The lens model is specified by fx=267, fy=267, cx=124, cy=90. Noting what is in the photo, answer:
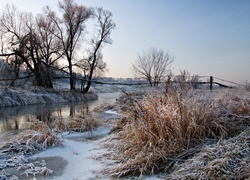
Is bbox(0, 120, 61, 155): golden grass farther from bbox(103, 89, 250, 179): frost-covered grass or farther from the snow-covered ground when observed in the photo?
bbox(103, 89, 250, 179): frost-covered grass

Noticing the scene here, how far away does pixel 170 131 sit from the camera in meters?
3.57

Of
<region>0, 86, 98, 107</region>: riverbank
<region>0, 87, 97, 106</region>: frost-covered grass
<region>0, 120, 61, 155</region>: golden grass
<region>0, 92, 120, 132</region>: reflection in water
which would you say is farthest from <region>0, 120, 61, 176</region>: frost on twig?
<region>0, 87, 97, 106</region>: frost-covered grass

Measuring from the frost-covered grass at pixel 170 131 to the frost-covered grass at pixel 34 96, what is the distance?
12258mm

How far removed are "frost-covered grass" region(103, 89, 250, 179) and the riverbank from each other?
12.2 meters

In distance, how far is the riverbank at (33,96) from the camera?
14992 mm

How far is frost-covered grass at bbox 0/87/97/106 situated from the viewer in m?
15.0

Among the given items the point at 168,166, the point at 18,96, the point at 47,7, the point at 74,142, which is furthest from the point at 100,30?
the point at 168,166

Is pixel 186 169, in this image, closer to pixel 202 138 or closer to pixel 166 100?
pixel 202 138

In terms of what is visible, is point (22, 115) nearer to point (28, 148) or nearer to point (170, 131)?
point (28, 148)

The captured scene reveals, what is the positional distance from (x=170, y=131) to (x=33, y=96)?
47.9 feet

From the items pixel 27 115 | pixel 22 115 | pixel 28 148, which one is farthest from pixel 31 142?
pixel 22 115

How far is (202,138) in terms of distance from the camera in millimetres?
3582

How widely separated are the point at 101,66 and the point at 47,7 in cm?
694

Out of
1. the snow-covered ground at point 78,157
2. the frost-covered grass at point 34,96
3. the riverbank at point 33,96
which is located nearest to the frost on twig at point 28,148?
the snow-covered ground at point 78,157
